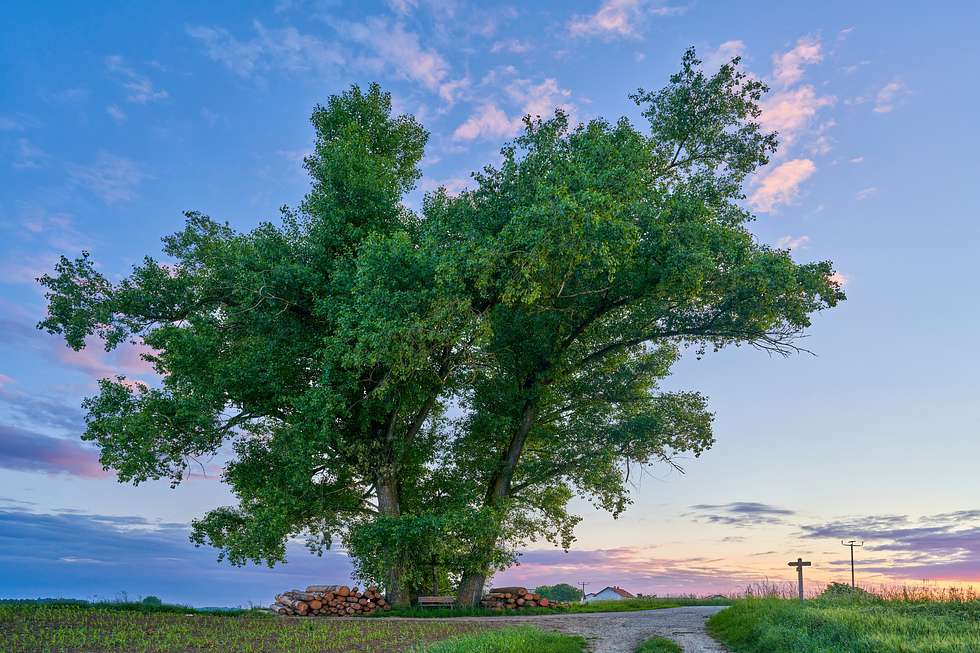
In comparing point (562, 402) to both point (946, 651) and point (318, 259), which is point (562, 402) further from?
point (946, 651)

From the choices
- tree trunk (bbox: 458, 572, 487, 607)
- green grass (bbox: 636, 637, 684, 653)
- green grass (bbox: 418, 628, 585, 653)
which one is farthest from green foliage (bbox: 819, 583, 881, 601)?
tree trunk (bbox: 458, 572, 487, 607)

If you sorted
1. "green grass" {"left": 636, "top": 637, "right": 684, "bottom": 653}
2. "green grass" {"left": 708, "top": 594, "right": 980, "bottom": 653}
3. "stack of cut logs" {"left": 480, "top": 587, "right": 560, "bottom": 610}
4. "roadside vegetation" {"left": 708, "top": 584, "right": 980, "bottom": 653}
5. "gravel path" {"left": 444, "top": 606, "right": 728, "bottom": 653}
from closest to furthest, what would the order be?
"green grass" {"left": 708, "top": 594, "right": 980, "bottom": 653}
"roadside vegetation" {"left": 708, "top": 584, "right": 980, "bottom": 653}
"green grass" {"left": 636, "top": 637, "right": 684, "bottom": 653}
"gravel path" {"left": 444, "top": 606, "right": 728, "bottom": 653}
"stack of cut logs" {"left": 480, "top": 587, "right": 560, "bottom": 610}

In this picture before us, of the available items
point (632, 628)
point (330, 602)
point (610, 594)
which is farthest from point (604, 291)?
point (610, 594)

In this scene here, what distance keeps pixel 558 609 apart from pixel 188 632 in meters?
15.2

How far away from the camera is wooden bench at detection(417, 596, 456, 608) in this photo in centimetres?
2492

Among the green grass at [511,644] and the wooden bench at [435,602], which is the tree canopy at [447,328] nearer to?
the wooden bench at [435,602]

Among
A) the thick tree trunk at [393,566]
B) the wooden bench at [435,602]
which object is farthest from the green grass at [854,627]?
the thick tree trunk at [393,566]

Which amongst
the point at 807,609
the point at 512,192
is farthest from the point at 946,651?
the point at 512,192

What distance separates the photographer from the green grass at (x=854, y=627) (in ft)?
38.3

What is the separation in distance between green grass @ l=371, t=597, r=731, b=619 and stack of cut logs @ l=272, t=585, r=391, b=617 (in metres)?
0.96

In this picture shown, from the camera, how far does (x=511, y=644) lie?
43.0 feet

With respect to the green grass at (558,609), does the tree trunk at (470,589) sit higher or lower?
higher

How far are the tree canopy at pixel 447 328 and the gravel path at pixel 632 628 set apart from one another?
4.03 m

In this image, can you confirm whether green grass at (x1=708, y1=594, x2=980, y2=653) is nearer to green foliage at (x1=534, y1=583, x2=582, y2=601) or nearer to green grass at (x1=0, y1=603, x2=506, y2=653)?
green grass at (x1=0, y1=603, x2=506, y2=653)
